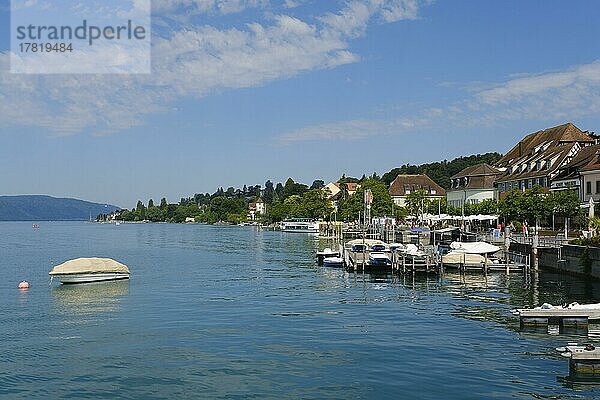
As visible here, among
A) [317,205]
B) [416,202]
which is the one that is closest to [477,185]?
[416,202]

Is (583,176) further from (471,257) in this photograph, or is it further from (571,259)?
(571,259)

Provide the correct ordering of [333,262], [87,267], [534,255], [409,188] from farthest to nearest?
[409,188] < [333,262] < [534,255] < [87,267]

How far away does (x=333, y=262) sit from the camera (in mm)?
60688

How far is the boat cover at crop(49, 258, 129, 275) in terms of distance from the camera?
47656 mm

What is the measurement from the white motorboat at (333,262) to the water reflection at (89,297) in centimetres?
1851

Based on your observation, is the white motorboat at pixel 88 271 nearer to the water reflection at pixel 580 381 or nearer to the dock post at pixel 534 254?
the dock post at pixel 534 254

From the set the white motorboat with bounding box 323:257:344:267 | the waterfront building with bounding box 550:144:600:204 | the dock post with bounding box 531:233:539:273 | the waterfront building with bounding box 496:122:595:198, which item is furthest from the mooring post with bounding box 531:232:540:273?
the waterfront building with bounding box 496:122:595:198

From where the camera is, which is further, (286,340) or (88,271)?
(88,271)

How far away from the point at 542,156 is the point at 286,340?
224 feet

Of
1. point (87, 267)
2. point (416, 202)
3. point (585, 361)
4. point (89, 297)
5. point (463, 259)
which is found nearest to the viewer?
point (585, 361)

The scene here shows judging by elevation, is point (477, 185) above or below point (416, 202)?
above

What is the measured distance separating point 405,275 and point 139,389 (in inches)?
1324

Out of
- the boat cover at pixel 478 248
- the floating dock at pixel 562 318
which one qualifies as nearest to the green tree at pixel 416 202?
the boat cover at pixel 478 248

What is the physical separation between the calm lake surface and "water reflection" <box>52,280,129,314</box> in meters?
0.12
